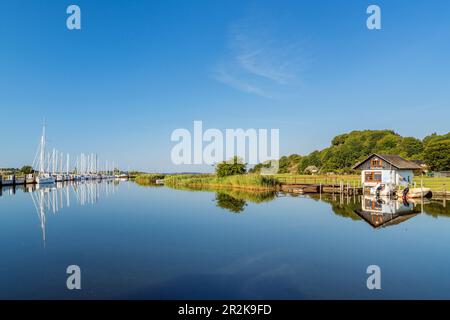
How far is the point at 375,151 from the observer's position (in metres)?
97.1

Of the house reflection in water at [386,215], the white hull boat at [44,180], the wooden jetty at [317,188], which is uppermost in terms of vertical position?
the white hull boat at [44,180]

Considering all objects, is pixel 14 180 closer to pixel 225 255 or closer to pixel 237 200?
pixel 237 200

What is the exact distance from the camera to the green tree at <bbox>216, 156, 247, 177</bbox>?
189ft

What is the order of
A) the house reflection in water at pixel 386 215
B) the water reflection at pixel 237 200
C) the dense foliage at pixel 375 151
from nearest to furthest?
the house reflection in water at pixel 386 215
the water reflection at pixel 237 200
the dense foliage at pixel 375 151

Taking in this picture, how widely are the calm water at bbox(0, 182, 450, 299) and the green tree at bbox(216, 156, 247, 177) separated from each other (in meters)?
36.3

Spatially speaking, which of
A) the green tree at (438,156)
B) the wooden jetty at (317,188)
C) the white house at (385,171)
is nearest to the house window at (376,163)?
the white house at (385,171)

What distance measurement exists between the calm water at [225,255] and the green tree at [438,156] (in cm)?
5265

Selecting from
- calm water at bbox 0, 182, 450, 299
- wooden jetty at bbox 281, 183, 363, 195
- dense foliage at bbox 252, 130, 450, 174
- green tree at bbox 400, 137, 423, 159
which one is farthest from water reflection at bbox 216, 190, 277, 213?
green tree at bbox 400, 137, 423, 159

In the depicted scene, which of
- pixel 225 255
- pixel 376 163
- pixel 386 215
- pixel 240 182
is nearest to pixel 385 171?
pixel 376 163

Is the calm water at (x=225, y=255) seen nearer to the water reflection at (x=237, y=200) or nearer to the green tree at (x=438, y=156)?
the water reflection at (x=237, y=200)

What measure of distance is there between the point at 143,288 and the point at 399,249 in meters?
10.5

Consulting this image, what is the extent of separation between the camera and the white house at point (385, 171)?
123 feet
